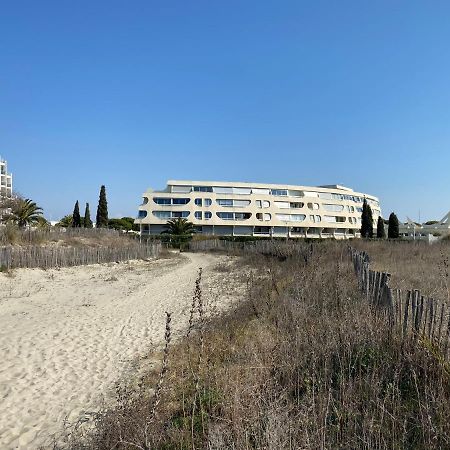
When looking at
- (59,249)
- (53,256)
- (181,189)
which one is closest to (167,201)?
(181,189)

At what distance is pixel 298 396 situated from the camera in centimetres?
435

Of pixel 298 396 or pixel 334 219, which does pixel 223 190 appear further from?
pixel 298 396

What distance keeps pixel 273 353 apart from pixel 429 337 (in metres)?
1.84

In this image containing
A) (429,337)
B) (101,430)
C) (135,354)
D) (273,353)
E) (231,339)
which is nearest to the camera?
(101,430)

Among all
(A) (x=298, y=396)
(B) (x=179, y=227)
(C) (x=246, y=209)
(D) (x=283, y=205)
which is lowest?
(A) (x=298, y=396)

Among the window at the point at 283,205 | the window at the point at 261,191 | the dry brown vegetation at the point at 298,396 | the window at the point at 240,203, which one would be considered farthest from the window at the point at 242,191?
the dry brown vegetation at the point at 298,396

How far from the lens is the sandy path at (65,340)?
240 inches

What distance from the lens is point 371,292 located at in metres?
8.16

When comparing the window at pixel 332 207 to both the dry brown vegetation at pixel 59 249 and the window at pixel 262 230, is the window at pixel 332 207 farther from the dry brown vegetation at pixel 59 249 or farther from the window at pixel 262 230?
the dry brown vegetation at pixel 59 249

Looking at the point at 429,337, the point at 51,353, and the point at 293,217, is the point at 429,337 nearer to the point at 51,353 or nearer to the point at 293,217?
the point at 51,353

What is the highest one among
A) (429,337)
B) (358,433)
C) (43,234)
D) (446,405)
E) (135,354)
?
(43,234)

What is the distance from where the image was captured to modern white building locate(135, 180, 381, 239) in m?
73.1

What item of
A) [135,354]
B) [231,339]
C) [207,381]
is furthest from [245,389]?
[135,354]

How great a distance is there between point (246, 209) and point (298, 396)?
71.3 m
